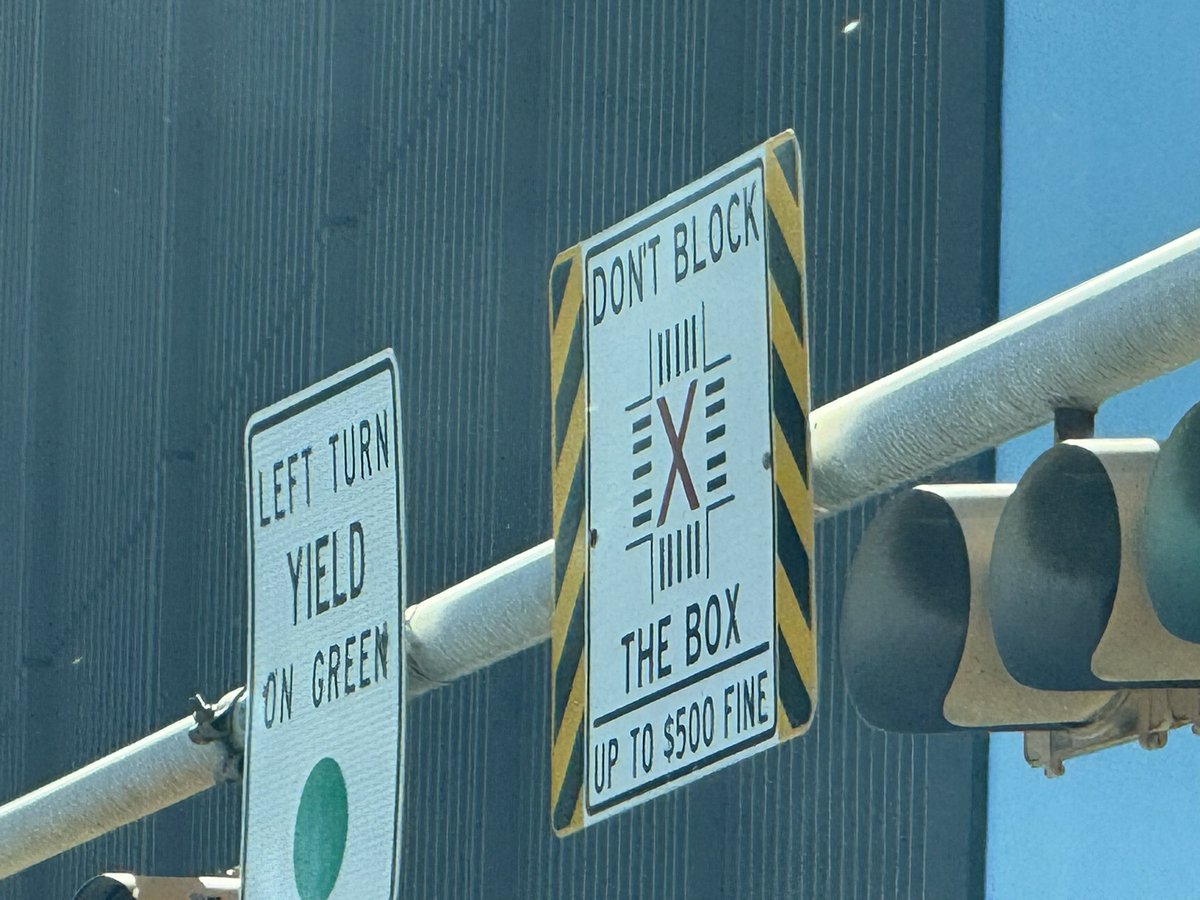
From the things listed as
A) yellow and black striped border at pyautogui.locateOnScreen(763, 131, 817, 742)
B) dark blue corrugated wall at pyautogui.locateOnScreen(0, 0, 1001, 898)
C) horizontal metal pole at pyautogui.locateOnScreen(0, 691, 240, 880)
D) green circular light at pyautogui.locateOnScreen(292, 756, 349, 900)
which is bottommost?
green circular light at pyautogui.locateOnScreen(292, 756, 349, 900)

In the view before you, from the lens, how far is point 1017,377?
2.85 m

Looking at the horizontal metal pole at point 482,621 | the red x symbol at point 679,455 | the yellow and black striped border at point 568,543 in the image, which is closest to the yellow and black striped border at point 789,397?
the red x symbol at point 679,455

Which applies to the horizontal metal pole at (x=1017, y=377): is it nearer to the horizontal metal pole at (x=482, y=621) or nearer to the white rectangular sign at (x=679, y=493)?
the white rectangular sign at (x=679, y=493)

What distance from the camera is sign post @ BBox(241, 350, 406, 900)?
3.17 meters

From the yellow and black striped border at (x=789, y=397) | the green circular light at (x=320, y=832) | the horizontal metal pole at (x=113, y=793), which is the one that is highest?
the horizontal metal pole at (x=113, y=793)

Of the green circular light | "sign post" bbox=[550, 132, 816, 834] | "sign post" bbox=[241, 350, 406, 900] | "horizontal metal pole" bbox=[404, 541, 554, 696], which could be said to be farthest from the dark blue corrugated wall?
"sign post" bbox=[550, 132, 816, 834]

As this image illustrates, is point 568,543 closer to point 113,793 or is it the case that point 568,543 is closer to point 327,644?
point 327,644

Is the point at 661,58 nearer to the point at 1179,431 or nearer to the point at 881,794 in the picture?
the point at 881,794

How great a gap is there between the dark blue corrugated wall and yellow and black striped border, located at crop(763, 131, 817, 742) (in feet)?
19.7

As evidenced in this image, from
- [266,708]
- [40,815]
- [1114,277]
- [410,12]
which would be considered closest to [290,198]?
[410,12]

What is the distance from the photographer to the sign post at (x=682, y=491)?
2.73 meters

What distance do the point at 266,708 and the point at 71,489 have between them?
11175 mm

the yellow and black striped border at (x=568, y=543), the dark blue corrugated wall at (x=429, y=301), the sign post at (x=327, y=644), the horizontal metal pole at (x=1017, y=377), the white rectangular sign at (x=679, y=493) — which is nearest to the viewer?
the horizontal metal pole at (x=1017, y=377)

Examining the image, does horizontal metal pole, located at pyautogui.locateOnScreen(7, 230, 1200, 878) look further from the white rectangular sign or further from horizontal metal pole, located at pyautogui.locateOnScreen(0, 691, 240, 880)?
horizontal metal pole, located at pyautogui.locateOnScreen(0, 691, 240, 880)
